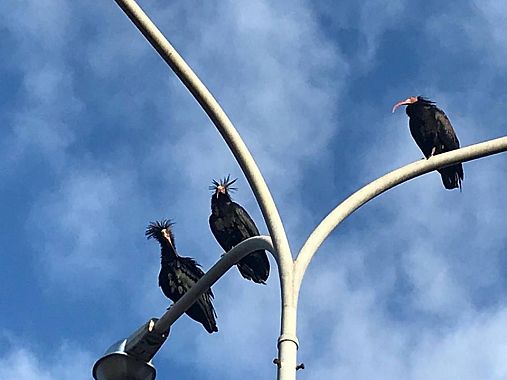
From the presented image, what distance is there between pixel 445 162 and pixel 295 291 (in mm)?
1280

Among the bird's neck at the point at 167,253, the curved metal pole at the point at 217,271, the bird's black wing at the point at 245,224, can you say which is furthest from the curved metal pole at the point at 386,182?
the bird's neck at the point at 167,253

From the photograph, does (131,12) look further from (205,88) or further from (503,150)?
(503,150)

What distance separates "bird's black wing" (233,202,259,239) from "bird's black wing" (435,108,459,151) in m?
2.40

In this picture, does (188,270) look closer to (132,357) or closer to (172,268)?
(172,268)

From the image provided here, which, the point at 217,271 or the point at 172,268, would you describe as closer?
the point at 217,271

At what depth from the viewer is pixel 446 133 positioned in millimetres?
12797

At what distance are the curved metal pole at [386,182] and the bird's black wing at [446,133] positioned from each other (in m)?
5.84


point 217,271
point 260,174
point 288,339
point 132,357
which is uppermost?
point 260,174

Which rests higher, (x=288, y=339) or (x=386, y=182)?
(x=386, y=182)

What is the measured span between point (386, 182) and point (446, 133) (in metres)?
6.26

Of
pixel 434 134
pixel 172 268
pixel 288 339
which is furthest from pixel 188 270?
pixel 288 339

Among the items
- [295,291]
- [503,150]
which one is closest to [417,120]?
[503,150]

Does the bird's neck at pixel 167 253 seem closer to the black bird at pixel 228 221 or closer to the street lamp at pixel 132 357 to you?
the black bird at pixel 228 221

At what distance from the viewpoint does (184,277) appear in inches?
537
